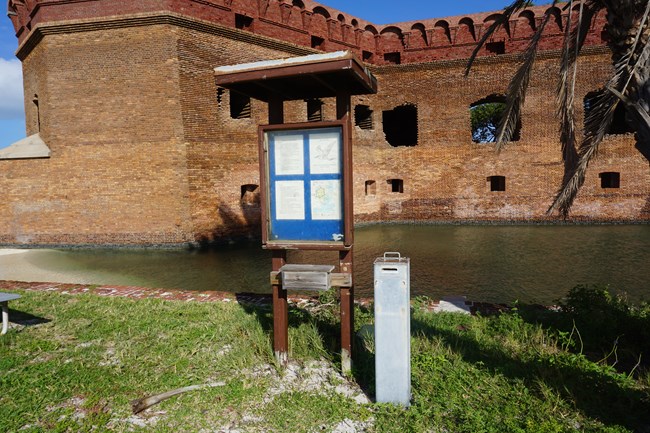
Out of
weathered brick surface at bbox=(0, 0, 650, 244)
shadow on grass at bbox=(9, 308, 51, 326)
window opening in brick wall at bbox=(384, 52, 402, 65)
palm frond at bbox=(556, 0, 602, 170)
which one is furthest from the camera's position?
window opening in brick wall at bbox=(384, 52, 402, 65)

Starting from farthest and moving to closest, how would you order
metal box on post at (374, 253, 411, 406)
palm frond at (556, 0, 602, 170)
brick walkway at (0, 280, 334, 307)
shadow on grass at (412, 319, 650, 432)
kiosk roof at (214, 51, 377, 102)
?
brick walkway at (0, 280, 334, 307), palm frond at (556, 0, 602, 170), kiosk roof at (214, 51, 377, 102), metal box on post at (374, 253, 411, 406), shadow on grass at (412, 319, 650, 432)

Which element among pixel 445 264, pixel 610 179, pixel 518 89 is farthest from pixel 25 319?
pixel 610 179

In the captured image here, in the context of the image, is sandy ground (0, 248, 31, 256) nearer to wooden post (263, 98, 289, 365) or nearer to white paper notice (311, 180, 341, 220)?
wooden post (263, 98, 289, 365)

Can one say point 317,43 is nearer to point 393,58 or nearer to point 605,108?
point 393,58

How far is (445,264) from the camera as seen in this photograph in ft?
29.7

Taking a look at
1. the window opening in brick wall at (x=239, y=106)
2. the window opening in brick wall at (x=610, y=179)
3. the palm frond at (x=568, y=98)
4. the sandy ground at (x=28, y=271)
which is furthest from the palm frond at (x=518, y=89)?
the window opening in brick wall at (x=610, y=179)

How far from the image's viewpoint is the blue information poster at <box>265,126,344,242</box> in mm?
3658

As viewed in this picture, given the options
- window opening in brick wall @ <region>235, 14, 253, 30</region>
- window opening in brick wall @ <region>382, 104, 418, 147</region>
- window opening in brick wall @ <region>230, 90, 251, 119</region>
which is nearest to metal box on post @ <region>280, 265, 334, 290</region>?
window opening in brick wall @ <region>230, 90, 251, 119</region>

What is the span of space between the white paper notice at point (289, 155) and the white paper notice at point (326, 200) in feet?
0.67

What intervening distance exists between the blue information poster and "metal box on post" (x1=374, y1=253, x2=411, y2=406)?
0.73m

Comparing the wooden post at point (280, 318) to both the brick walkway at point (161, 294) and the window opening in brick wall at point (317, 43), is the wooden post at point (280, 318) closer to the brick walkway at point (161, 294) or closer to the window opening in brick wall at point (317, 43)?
the brick walkway at point (161, 294)

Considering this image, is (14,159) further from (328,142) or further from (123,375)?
(328,142)

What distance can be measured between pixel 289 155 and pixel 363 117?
14.3 metres

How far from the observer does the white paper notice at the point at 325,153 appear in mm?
3633
